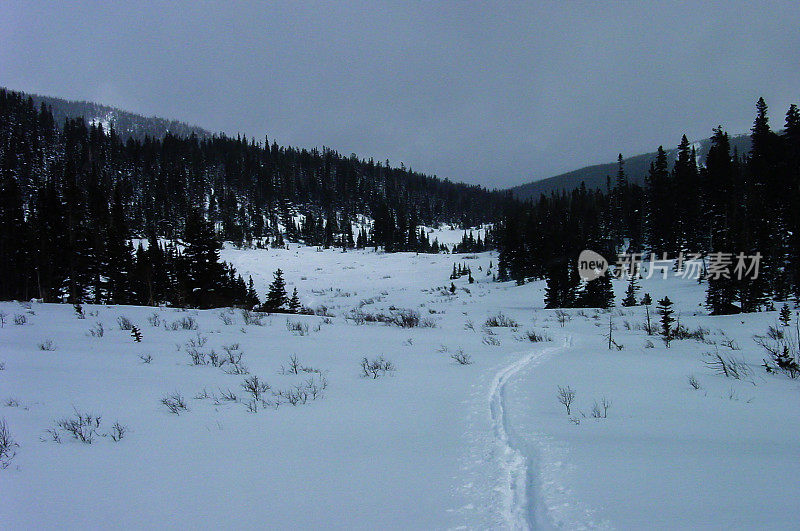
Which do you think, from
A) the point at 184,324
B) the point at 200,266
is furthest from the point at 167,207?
the point at 184,324

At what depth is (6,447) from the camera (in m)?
3.30

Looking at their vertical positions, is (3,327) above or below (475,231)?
below

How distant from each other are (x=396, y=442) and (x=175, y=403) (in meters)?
Result: 2.91

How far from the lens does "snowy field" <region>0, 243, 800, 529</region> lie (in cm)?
238

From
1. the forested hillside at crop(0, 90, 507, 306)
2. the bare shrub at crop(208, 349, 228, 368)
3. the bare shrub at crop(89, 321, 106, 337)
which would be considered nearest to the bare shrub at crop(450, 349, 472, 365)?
the bare shrub at crop(208, 349, 228, 368)

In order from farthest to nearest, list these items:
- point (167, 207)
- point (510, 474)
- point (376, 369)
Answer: point (167, 207) → point (376, 369) → point (510, 474)

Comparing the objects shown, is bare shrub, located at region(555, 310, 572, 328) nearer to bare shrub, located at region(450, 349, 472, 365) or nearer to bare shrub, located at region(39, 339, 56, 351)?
bare shrub, located at region(450, 349, 472, 365)

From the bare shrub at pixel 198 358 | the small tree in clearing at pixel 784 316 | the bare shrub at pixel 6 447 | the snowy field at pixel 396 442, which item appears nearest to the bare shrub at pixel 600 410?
the snowy field at pixel 396 442

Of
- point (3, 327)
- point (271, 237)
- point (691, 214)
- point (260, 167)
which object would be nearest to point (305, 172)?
point (260, 167)

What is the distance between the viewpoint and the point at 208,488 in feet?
9.09

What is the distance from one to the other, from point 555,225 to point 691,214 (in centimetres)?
1639

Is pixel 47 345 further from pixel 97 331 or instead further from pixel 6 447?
pixel 6 447

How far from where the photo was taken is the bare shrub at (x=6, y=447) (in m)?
3.11

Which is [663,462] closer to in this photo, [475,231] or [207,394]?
[207,394]
